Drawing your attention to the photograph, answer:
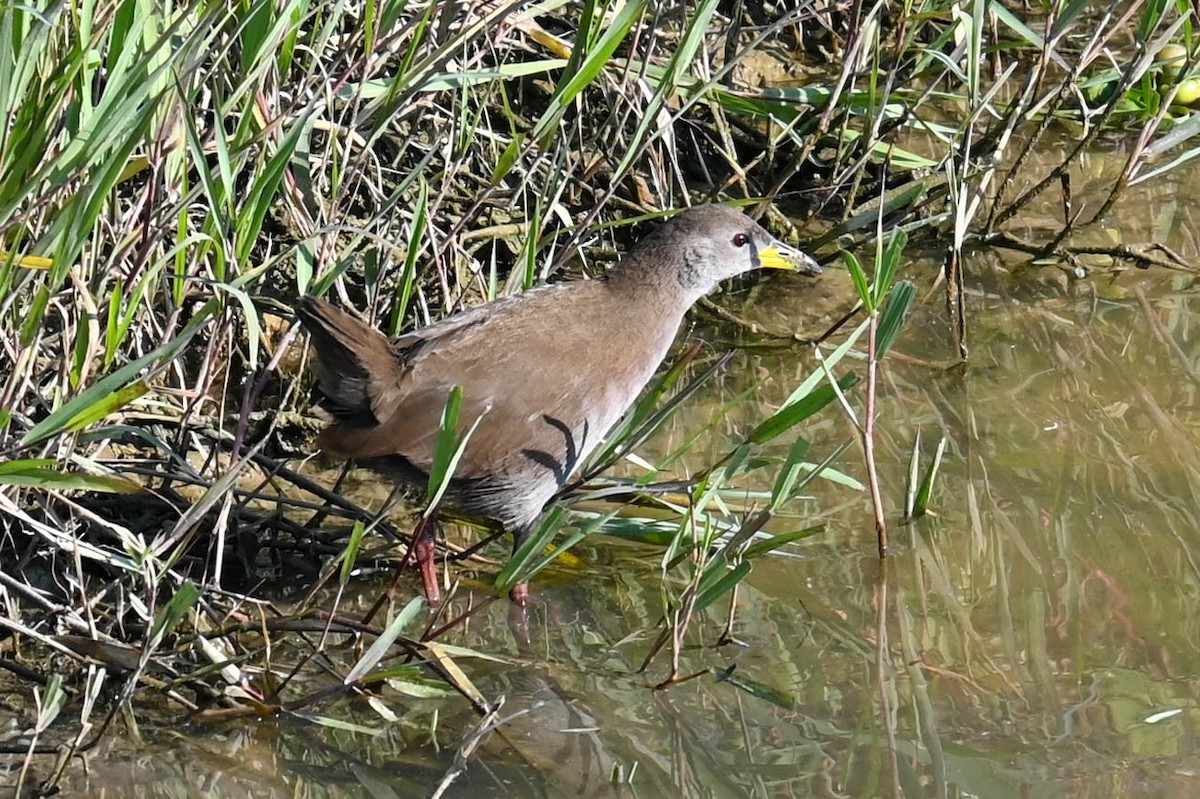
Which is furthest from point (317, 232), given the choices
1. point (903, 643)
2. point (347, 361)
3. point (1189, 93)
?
point (1189, 93)

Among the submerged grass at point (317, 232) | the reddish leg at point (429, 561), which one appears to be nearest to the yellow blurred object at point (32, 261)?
the submerged grass at point (317, 232)

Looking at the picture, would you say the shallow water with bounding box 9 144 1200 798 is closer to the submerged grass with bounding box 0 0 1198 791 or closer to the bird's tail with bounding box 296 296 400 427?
the submerged grass with bounding box 0 0 1198 791

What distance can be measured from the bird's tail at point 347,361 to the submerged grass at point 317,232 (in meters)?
0.10

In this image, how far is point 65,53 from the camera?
2.92 meters

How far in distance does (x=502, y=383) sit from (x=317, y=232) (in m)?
0.61

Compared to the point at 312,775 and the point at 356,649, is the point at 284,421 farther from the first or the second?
the point at 312,775

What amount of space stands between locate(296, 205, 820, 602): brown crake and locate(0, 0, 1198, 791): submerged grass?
0.14 meters

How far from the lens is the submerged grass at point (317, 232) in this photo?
2.77m

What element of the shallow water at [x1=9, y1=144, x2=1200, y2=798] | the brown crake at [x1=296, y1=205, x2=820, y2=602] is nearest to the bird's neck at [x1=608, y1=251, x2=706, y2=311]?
the brown crake at [x1=296, y1=205, x2=820, y2=602]

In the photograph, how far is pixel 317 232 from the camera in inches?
121

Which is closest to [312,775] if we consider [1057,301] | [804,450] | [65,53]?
[804,450]

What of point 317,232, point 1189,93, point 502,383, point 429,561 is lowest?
point 429,561

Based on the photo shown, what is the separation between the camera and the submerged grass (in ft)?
9.09

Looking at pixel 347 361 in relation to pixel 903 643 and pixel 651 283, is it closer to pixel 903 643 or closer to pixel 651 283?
pixel 651 283
